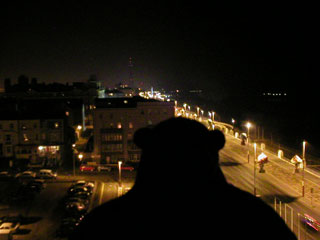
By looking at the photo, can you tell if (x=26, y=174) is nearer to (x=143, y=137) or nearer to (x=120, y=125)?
(x=120, y=125)

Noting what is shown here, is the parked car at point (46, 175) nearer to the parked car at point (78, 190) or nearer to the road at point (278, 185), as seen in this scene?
the parked car at point (78, 190)

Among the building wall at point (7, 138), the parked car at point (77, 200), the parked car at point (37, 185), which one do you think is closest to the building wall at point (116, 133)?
the parked car at point (37, 185)

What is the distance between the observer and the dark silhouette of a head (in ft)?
2.15

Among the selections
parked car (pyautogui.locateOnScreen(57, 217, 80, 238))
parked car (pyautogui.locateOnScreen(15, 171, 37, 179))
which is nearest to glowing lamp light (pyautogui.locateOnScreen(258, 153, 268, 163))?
parked car (pyautogui.locateOnScreen(57, 217, 80, 238))

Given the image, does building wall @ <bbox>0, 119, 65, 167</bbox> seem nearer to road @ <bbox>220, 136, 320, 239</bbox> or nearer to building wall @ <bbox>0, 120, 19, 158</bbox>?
building wall @ <bbox>0, 120, 19, 158</bbox>

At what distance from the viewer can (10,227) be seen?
25.0 feet

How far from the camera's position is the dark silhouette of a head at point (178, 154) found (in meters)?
0.66

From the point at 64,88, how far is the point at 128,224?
30296 millimetres

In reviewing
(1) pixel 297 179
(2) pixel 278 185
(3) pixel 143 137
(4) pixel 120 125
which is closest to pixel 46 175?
(4) pixel 120 125

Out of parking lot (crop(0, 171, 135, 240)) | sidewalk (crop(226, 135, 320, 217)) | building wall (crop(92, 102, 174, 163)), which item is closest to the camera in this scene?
parking lot (crop(0, 171, 135, 240))

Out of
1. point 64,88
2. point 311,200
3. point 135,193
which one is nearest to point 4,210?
point 311,200

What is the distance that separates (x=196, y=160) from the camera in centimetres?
66

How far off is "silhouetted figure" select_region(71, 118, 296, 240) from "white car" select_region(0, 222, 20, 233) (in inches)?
306

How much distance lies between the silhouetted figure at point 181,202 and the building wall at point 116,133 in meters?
14.2
